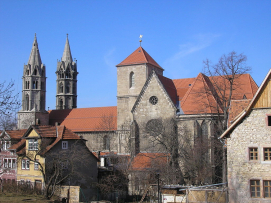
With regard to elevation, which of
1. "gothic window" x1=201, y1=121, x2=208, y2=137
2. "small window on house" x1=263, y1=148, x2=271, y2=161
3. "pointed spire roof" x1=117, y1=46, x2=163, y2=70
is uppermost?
"pointed spire roof" x1=117, y1=46, x2=163, y2=70

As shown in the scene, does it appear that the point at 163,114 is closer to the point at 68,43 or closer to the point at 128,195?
the point at 128,195

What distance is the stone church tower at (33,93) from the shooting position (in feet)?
213

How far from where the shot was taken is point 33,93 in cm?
6675

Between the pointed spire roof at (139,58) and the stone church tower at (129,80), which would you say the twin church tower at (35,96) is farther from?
the pointed spire roof at (139,58)

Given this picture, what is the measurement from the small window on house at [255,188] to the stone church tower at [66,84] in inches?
2182

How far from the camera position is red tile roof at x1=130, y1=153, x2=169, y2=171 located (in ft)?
126

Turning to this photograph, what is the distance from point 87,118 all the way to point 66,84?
17.8 m

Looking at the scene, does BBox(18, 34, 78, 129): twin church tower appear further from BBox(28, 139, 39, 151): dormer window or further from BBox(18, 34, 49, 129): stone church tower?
BBox(28, 139, 39, 151): dormer window

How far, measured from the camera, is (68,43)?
83875mm

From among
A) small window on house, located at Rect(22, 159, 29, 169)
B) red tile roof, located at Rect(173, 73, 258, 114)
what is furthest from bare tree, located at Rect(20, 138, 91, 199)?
red tile roof, located at Rect(173, 73, 258, 114)

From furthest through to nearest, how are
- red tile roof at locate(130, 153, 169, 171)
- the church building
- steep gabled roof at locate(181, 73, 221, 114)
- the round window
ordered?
the round window, steep gabled roof at locate(181, 73, 221, 114), the church building, red tile roof at locate(130, 153, 169, 171)

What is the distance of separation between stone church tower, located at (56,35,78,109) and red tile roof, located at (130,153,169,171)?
122 feet

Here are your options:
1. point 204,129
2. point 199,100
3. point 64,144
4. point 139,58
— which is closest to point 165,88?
point 199,100

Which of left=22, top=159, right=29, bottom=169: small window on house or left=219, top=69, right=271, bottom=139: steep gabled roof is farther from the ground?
left=219, top=69, right=271, bottom=139: steep gabled roof
